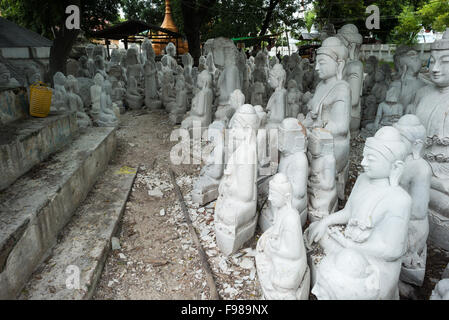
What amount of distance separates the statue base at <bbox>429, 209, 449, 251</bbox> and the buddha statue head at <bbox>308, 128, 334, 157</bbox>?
1365 millimetres

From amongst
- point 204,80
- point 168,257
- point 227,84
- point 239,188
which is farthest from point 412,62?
point 168,257

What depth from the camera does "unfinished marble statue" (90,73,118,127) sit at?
778 cm

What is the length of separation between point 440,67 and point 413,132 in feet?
3.92

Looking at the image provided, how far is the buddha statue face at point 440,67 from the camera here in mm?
3451

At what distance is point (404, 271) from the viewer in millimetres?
2971

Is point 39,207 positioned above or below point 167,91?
below

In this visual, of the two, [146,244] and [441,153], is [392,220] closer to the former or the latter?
[441,153]

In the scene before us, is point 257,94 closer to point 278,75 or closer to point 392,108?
point 392,108

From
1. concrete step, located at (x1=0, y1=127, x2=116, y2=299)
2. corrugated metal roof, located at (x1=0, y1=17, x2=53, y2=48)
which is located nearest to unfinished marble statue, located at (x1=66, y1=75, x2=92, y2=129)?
concrete step, located at (x1=0, y1=127, x2=116, y2=299)

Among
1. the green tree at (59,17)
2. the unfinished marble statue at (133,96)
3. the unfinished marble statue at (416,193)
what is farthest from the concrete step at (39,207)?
the unfinished marble statue at (133,96)

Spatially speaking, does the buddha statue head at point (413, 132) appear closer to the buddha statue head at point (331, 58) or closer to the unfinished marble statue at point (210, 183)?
the buddha statue head at point (331, 58)

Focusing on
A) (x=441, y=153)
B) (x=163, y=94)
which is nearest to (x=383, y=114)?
(x=441, y=153)

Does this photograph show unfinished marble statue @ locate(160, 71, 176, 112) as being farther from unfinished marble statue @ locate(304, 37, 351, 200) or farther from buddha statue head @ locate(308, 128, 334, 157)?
buddha statue head @ locate(308, 128, 334, 157)

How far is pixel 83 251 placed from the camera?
11.2ft
